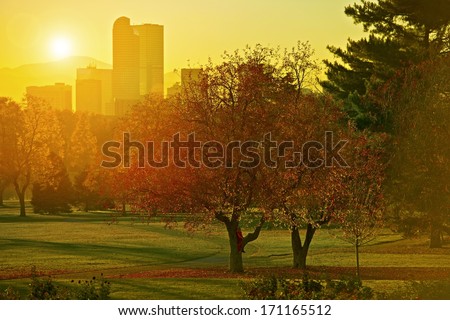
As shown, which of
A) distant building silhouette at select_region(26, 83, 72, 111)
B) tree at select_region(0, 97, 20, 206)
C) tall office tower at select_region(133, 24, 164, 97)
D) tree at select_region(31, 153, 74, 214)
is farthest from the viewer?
distant building silhouette at select_region(26, 83, 72, 111)

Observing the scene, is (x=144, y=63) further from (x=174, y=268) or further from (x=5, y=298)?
(x=5, y=298)

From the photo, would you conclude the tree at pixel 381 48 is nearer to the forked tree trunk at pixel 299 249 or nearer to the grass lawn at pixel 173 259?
the grass lawn at pixel 173 259

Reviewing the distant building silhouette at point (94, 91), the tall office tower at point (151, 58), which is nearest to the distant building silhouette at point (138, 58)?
the tall office tower at point (151, 58)

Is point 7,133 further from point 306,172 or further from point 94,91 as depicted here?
point 306,172

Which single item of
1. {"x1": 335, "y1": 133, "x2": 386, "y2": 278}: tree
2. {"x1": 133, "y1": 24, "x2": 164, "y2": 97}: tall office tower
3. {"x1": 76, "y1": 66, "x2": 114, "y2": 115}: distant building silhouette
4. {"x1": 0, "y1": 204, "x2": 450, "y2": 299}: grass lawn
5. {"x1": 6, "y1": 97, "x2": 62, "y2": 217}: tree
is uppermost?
{"x1": 76, "y1": 66, "x2": 114, "y2": 115}: distant building silhouette

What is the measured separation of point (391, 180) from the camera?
164 feet

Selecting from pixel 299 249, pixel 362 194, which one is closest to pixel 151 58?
pixel 299 249

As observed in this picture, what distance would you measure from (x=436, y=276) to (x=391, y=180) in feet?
42.0

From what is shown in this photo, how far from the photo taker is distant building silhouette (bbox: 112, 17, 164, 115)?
6956 cm

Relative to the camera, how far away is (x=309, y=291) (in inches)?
1011

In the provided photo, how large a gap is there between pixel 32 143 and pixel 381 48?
4263 cm

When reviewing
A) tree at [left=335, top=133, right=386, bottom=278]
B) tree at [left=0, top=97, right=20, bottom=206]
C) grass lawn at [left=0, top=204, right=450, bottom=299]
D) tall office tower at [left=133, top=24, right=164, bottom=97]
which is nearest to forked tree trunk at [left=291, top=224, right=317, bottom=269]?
grass lawn at [left=0, top=204, right=450, bottom=299]

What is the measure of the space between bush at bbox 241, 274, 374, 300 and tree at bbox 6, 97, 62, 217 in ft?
201

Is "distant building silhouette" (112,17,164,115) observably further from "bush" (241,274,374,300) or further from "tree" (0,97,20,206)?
"bush" (241,274,374,300)
